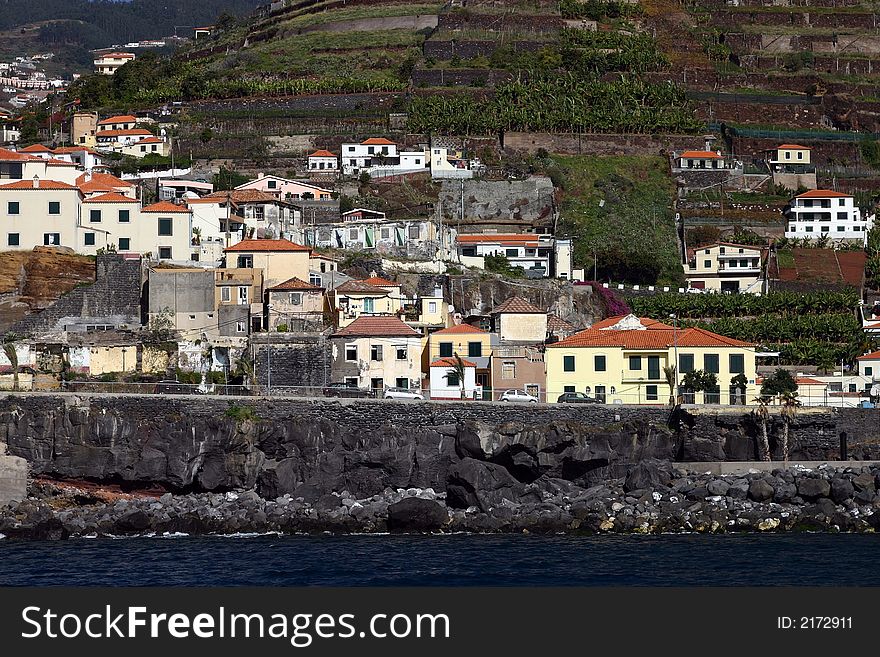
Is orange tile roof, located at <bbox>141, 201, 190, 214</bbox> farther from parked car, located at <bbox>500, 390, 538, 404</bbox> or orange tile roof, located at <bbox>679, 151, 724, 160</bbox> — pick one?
orange tile roof, located at <bbox>679, 151, 724, 160</bbox>

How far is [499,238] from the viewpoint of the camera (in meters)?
93.3

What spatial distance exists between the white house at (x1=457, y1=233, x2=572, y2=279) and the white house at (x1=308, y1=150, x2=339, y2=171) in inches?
625

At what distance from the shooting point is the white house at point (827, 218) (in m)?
101

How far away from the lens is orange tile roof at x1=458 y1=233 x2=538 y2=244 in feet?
304

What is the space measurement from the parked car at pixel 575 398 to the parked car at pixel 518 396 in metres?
1.01

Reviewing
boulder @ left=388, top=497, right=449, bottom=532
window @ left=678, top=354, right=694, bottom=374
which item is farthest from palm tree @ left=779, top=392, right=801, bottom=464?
boulder @ left=388, top=497, right=449, bottom=532

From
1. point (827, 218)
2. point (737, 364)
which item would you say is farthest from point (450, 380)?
point (827, 218)

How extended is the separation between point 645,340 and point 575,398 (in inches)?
159

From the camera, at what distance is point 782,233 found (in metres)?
102

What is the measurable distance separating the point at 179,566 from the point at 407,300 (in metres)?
29.5

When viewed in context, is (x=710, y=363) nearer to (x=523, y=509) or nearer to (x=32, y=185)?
(x=523, y=509)

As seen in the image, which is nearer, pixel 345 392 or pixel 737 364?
pixel 345 392

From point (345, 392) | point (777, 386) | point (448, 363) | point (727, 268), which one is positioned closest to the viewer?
point (345, 392)

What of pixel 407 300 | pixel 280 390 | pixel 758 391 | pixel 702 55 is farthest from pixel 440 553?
pixel 702 55
